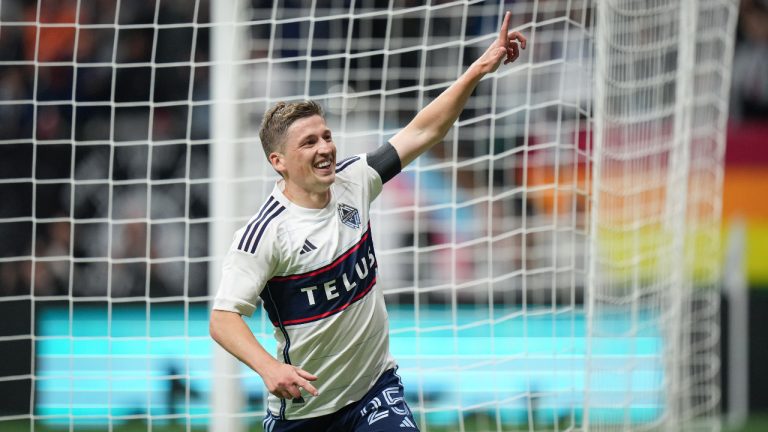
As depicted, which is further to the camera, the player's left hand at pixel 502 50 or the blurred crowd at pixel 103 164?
the blurred crowd at pixel 103 164

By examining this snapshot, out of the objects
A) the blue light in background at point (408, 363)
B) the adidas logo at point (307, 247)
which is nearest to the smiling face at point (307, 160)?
the adidas logo at point (307, 247)

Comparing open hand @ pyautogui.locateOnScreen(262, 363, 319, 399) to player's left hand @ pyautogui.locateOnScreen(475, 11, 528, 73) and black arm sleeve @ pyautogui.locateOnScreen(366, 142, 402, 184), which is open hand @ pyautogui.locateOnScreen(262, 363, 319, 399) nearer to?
black arm sleeve @ pyautogui.locateOnScreen(366, 142, 402, 184)

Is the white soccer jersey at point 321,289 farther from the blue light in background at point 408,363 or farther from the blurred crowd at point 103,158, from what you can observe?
the blurred crowd at point 103,158

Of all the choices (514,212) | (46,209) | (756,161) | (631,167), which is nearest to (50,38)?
(46,209)

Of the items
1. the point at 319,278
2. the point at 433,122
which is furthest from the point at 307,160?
the point at 433,122

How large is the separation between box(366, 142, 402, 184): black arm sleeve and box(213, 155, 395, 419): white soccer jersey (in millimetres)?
228

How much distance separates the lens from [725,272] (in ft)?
31.0

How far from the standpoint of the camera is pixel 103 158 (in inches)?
363

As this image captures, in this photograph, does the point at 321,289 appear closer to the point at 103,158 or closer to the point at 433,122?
the point at 433,122

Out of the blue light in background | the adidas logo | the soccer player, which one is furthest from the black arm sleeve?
the blue light in background

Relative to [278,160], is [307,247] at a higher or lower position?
lower

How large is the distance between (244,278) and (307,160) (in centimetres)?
48

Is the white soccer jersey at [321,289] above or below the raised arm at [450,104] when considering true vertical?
below

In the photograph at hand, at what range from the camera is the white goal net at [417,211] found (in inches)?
258
